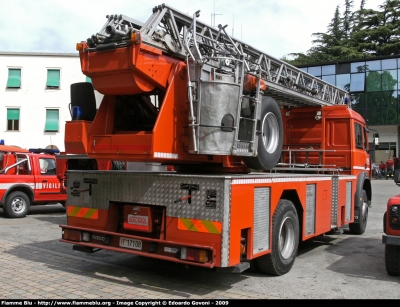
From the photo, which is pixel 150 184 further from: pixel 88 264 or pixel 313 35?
pixel 313 35

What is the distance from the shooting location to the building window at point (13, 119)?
103 feet

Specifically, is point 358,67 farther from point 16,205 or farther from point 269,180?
point 269,180

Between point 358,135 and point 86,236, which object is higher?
point 358,135

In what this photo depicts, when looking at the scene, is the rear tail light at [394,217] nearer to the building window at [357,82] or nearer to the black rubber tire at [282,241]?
the black rubber tire at [282,241]

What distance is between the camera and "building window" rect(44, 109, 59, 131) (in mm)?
31219

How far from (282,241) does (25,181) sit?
932 cm

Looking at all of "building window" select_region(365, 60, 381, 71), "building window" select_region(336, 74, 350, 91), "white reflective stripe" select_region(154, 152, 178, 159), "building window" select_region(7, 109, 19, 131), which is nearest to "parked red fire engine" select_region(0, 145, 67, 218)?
"white reflective stripe" select_region(154, 152, 178, 159)

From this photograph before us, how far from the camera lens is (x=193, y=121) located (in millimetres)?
5969

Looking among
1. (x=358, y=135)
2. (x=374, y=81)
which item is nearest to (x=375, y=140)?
(x=358, y=135)

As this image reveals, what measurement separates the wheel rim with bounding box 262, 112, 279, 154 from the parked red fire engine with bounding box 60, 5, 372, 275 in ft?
0.06

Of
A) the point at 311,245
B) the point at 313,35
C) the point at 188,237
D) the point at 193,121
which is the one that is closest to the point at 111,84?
the point at 193,121

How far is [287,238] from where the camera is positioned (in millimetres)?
7082

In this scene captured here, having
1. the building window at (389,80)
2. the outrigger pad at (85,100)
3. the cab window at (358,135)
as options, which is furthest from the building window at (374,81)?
the outrigger pad at (85,100)

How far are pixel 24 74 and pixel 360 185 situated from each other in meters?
26.6
